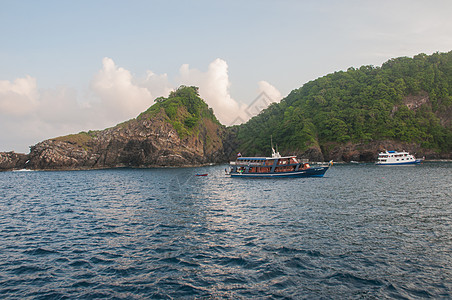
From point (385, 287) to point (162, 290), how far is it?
32.7ft

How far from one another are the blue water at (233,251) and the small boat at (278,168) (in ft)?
91.0

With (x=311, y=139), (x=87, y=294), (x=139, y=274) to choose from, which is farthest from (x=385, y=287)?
(x=311, y=139)

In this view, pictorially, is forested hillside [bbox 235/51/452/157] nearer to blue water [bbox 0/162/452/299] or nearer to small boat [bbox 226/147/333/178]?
small boat [bbox 226/147/333/178]

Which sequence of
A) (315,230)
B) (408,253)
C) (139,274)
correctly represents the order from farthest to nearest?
(315,230) < (408,253) < (139,274)

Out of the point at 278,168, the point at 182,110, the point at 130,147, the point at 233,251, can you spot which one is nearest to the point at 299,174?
the point at 278,168

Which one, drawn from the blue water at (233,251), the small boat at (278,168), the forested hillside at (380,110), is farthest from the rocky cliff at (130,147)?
the blue water at (233,251)

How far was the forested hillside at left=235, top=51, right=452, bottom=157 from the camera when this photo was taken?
104 metres

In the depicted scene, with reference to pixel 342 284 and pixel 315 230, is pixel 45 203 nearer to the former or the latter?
pixel 315 230

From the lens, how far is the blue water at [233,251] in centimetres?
1148

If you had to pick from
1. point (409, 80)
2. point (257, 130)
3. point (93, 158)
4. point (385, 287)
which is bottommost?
point (385, 287)

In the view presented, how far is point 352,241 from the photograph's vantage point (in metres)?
16.8

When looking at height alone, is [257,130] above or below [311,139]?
above

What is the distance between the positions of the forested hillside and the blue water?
3516 inches

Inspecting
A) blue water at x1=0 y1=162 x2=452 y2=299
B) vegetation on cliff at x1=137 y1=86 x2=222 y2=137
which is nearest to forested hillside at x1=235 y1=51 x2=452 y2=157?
vegetation on cliff at x1=137 y1=86 x2=222 y2=137
